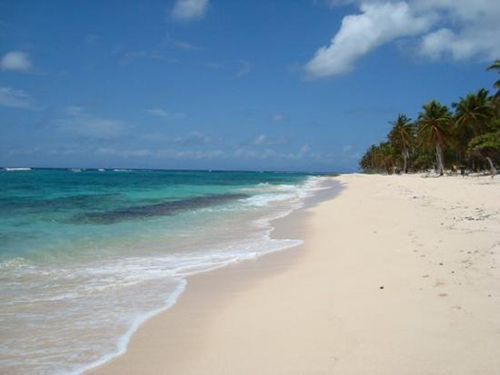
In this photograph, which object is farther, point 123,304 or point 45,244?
point 45,244

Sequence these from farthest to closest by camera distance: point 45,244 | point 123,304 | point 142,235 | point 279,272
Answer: point 142,235, point 45,244, point 279,272, point 123,304

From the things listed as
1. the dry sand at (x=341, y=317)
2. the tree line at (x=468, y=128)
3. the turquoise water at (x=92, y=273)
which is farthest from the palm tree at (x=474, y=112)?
the dry sand at (x=341, y=317)

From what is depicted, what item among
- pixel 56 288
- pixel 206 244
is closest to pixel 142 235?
pixel 206 244

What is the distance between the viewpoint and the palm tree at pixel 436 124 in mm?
50625

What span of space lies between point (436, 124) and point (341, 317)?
53037 millimetres

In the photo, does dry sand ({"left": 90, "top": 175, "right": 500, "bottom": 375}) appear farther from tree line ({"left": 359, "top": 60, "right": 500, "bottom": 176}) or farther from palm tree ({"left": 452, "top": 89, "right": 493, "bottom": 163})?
palm tree ({"left": 452, "top": 89, "right": 493, "bottom": 163})

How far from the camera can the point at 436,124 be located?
167ft

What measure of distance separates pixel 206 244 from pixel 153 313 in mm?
5414


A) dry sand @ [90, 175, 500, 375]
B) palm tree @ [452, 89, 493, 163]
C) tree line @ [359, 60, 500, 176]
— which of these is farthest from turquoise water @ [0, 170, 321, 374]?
palm tree @ [452, 89, 493, 163]

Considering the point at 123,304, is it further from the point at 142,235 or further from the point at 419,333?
the point at 142,235

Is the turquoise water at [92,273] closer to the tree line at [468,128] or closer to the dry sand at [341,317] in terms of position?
the dry sand at [341,317]

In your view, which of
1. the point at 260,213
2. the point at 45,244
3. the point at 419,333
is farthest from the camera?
the point at 260,213

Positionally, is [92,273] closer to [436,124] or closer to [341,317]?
[341,317]

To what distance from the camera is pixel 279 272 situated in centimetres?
740
